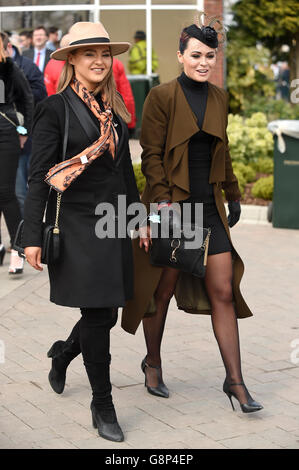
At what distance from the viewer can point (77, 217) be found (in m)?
4.39

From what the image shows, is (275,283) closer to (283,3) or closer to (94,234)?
(94,234)

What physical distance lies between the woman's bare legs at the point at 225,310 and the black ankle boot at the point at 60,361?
0.74 metres

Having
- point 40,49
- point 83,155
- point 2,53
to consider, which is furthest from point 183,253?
point 40,49


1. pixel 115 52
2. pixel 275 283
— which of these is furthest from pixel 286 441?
pixel 275 283

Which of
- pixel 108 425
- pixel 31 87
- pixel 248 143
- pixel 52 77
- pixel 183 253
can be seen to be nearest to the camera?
pixel 108 425

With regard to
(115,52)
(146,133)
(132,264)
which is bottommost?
(132,264)

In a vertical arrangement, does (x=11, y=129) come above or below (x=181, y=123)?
below

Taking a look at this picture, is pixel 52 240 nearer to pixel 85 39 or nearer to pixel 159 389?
pixel 85 39

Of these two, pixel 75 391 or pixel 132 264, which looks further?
pixel 75 391

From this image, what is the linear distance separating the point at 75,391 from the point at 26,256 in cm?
108

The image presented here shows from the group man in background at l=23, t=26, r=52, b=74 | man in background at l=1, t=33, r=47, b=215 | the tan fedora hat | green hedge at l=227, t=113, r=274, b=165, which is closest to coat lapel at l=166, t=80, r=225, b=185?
the tan fedora hat

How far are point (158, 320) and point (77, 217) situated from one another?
3.14ft

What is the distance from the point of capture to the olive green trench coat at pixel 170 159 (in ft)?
15.7

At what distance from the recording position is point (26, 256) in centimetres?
442
